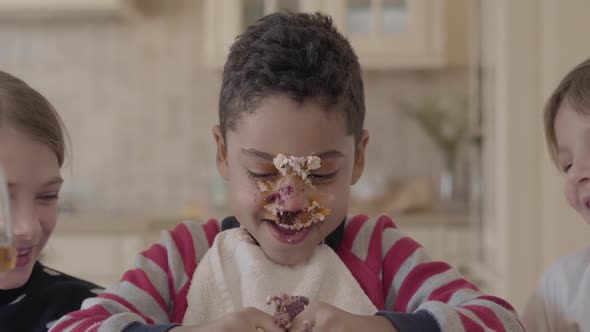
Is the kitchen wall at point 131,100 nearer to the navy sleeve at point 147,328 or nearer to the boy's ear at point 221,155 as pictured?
the boy's ear at point 221,155

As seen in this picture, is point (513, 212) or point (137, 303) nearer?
point (137, 303)

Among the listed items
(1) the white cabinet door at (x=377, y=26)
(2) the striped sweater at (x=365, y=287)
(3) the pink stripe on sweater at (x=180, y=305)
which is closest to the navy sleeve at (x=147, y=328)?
(2) the striped sweater at (x=365, y=287)

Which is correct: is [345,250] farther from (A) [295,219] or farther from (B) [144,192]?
(B) [144,192]

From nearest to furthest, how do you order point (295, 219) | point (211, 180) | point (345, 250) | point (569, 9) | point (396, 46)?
point (295, 219) < point (345, 250) < point (569, 9) < point (396, 46) < point (211, 180)

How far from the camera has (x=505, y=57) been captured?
2365 mm

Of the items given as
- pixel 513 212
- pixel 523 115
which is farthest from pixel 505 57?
pixel 513 212

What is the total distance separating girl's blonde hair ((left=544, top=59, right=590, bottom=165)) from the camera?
0.98 m

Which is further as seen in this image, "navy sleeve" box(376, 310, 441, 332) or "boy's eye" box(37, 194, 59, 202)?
"boy's eye" box(37, 194, 59, 202)

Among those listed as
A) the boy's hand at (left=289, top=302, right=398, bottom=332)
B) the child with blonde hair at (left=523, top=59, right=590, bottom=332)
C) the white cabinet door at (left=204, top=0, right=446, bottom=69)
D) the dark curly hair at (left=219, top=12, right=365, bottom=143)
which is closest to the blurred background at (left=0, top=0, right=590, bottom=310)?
the white cabinet door at (left=204, top=0, right=446, bottom=69)

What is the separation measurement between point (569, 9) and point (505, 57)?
0.78 feet

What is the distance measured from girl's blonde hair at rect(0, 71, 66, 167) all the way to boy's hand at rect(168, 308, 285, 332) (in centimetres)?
38

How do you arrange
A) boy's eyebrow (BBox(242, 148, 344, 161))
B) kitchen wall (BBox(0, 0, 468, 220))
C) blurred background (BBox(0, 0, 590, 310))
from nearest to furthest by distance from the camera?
boy's eyebrow (BBox(242, 148, 344, 161)), blurred background (BBox(0, 0, 590, 310)), kitchen wall (BBox(0, 0, 468, 220))

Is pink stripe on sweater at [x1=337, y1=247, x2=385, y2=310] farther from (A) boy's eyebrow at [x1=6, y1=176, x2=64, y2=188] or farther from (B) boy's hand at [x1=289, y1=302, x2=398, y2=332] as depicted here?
(A) boy's eyebrow at [x1=6, y1=176, x2=64, y2=188]

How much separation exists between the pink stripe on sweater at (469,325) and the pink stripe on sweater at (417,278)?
0.34 ft
